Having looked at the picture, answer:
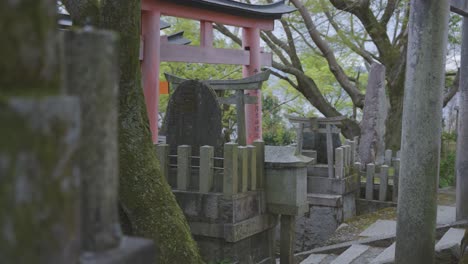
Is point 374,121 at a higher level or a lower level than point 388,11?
lower

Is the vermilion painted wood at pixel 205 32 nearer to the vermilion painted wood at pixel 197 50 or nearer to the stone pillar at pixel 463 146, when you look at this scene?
the vermilion painted wood at pixel 197 50

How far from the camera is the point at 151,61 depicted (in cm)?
908

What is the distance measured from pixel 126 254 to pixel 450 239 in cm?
565

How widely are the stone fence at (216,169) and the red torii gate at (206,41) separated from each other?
2318 millimetres

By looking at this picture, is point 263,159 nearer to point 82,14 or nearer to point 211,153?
point 211,153

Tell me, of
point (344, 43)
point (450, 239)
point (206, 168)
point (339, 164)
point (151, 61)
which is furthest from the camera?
point (344, 43)

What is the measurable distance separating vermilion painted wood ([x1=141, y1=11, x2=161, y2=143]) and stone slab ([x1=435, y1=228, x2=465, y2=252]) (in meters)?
4.92

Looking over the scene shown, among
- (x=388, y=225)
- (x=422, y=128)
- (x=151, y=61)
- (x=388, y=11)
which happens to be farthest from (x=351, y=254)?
(x=388, y=11)

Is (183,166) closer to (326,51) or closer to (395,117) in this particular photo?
(395,117)

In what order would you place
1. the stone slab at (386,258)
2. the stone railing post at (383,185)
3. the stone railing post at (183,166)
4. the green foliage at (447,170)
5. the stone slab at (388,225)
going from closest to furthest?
1. the stone slab at (386,258)
2. the stone railing post at (183,166)
3. the stone slab at (388,225)
4. the stone railing post at (383,185)
5. the green foliage at (447,170)

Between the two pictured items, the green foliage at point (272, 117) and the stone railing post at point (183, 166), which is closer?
the stone railing post at point (183, 166)

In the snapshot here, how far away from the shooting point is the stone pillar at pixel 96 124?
129 centimetres

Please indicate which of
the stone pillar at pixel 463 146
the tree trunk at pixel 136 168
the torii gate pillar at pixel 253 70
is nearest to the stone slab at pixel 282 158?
the stone pillar at pixel 463 146

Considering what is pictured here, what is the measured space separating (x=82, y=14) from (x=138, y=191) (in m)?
1.57
